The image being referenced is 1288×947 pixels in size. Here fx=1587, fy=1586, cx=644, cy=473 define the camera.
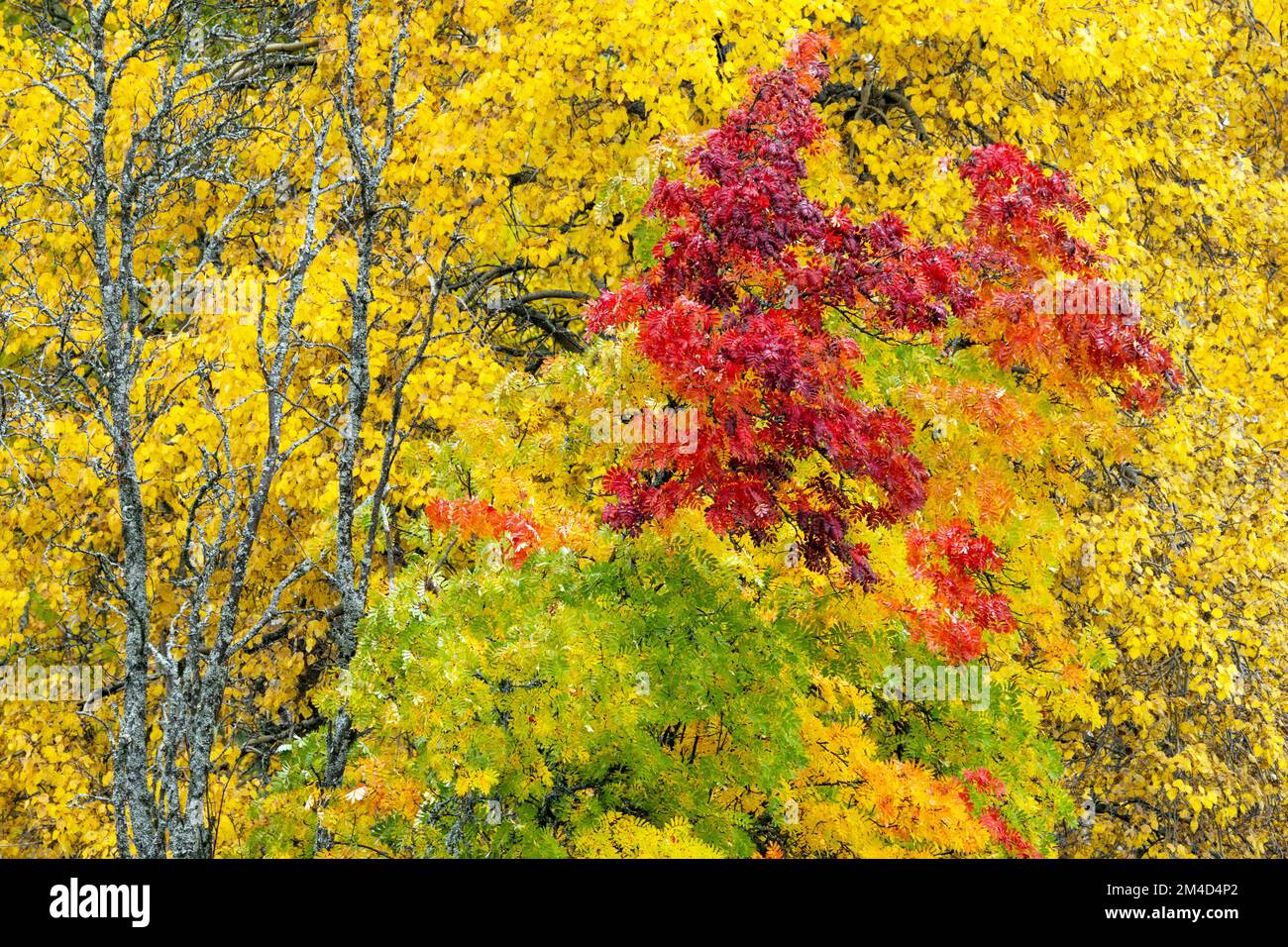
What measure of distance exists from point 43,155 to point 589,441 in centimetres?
812

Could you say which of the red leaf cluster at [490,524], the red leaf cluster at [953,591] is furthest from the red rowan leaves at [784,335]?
the red leaf cluster at [490,524]

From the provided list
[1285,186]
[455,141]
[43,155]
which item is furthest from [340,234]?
[1285,186]

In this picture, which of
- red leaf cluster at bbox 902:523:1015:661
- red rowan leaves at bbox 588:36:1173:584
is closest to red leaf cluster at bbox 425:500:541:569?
red rowan leaves at bbox 588:36:1173:584

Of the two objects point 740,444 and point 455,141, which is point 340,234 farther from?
point 740,444

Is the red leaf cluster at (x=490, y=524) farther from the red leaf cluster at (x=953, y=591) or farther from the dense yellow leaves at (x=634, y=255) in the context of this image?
the dense yellow leaves at (x=634, y=255)

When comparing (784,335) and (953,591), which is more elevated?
(784,335)

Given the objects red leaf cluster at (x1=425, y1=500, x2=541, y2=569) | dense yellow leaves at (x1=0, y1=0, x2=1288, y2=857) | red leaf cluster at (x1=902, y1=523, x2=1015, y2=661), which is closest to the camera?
red leaf cluster at (x1=425, y1=500, x2=541, y2=569)

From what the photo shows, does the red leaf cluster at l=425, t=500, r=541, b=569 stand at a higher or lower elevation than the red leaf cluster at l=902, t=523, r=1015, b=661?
higher

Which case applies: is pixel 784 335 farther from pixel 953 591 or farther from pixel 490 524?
pixel 953 591

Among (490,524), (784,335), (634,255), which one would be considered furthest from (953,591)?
(634,255)

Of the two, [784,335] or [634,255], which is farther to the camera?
[634,255]

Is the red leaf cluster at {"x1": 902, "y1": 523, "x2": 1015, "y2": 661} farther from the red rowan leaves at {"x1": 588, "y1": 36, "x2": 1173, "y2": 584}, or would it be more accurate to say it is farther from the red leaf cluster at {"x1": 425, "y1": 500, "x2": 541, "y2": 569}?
the red leaf cluster at {"x1": 425, "y1": 500, "x2": 541, "y2": 569}
